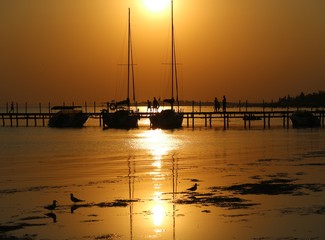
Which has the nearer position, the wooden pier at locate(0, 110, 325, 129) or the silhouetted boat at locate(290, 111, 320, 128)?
the silhouetted boat at locate(290, 111, 320, 128)

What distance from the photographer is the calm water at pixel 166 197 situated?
17.3 meters

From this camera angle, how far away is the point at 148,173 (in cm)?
2959

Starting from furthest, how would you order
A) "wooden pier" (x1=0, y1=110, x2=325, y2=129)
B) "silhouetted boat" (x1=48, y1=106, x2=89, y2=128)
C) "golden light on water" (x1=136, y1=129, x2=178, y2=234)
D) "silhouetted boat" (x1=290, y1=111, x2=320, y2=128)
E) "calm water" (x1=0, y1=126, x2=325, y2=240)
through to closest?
"silhouetted boat" (x1=48, y1=106, x2=89, y2=128) < "wooden pier" (x1=0, y1=110, x2=325, y2=129) < "silhouetted boat" (x1=290, y1=111, x2=320, y2=128) < "golden light on water" (x1=136, y1=129, x2=178, y2=234) < "calm water" (x1=0, y1=126, x2=325, y2=240)

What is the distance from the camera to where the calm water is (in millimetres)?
17312

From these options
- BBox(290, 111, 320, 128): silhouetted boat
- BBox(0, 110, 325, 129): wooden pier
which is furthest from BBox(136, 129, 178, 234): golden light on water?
BBox(0, 110, 325, 129): wooden pier

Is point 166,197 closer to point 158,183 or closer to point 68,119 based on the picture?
point 158,183

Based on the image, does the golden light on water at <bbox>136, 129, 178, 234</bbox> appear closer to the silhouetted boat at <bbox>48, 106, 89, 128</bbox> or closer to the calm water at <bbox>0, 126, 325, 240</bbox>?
the calm water at <bbox>0, 126, 325, 240</bbox>

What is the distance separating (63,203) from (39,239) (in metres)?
4.79

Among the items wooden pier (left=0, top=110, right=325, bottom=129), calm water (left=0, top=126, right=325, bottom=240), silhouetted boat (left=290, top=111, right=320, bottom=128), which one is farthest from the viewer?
wooden pier (left=0, top=110, right=325, bottom=129)

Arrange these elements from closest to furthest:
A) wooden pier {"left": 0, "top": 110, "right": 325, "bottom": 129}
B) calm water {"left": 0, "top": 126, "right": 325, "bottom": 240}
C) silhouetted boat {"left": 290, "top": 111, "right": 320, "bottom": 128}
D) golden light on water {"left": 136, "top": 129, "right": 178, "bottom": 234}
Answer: calm water {"left": 0, "top": 126, "right": 325, "bottom": 240}, golden light on water {"left": 136, "top": 129, "right": 178, "bottom": 234}, silhouetted boat {"left": 290, "top": 111, "right": 320, "bottom": 128}, wooden pier {"left": 0, "top": 110, "right": 325, "bottom": 129}

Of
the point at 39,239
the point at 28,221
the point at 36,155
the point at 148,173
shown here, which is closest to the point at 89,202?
the point at 28,221

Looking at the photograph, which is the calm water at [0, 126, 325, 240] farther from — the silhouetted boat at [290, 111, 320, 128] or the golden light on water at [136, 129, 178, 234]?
the silhouetted boat at [290, 111, 320, 128]

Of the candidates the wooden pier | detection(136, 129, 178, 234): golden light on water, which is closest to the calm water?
detection(136, 129, 178, 234): golden light on water

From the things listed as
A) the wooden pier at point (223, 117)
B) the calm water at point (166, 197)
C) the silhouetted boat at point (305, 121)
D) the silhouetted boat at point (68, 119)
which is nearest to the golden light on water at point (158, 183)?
the calm water at point (166, 197)
